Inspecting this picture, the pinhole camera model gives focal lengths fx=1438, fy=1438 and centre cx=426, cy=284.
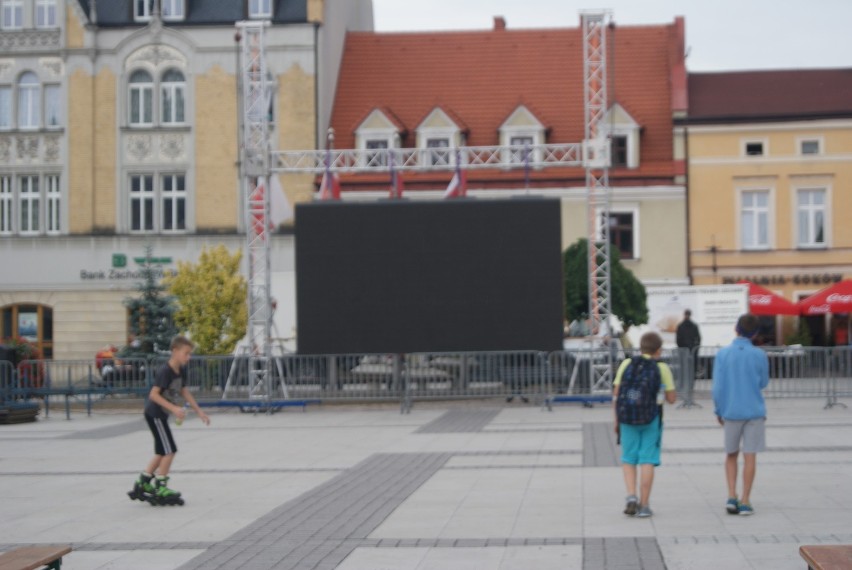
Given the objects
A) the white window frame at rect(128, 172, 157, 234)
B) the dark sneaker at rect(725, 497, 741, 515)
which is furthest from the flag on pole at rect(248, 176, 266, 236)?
the dark sneaker at rect(725, 497, 741, 515)

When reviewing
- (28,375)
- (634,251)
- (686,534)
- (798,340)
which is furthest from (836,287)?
(686,534)

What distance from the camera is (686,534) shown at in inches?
440

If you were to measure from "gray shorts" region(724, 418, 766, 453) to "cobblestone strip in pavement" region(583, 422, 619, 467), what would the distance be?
4082 millimetres

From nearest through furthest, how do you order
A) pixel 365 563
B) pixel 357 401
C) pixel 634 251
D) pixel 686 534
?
pixel 365 563, pixel 686 534, pixel 357 401, pixel 634 251

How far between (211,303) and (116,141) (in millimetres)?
8800

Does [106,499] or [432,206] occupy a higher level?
[432,206]

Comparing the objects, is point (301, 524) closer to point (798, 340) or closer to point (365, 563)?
point (365, 563)

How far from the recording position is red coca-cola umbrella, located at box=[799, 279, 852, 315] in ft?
136

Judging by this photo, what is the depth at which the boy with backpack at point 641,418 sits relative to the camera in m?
12.2

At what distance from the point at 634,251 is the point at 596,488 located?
31390mm

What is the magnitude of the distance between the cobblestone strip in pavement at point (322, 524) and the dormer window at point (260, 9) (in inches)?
1223

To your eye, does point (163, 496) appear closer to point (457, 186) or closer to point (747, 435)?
point (747, 435)

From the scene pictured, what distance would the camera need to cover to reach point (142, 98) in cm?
4600

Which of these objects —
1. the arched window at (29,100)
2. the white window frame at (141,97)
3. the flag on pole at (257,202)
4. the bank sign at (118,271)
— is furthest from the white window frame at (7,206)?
the flag on pole at (257,202)
